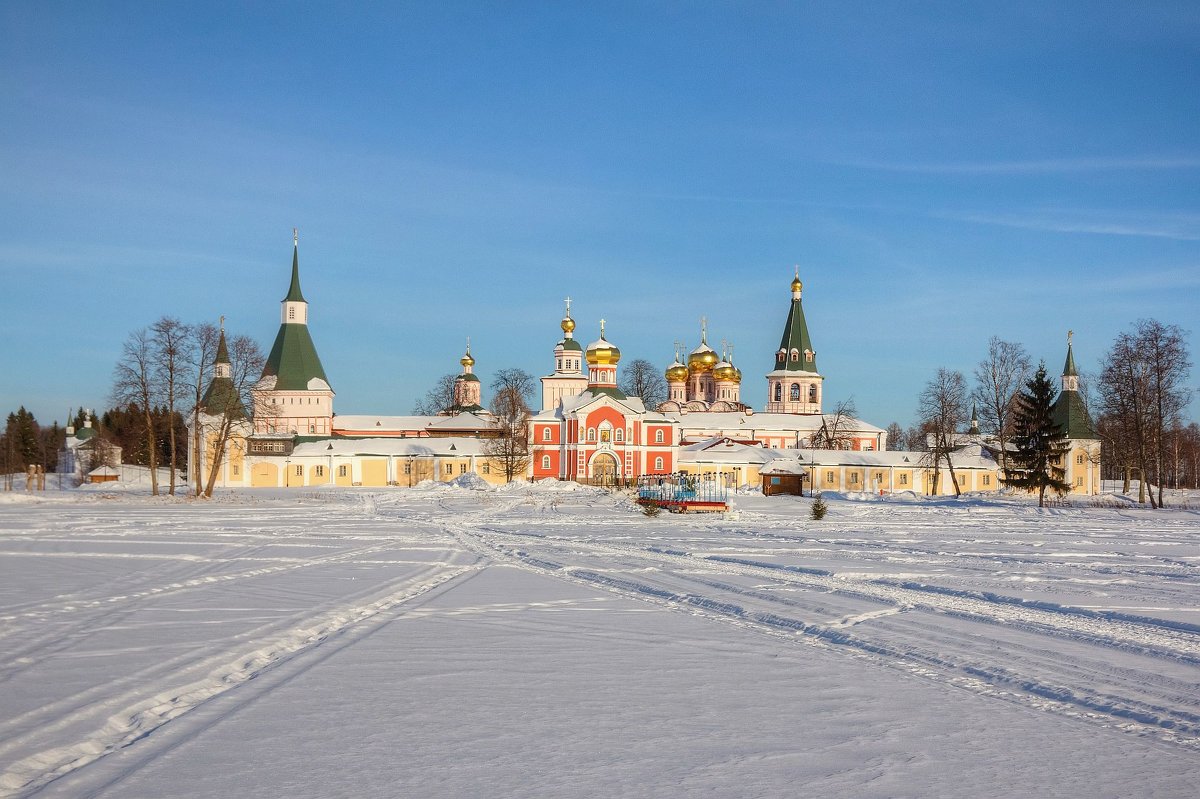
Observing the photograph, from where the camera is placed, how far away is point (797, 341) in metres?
88.2

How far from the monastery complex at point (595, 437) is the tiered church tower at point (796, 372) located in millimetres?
84

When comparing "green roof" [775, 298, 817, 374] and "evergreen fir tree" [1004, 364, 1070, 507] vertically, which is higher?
"green roof" [775, 298, 817, 374]

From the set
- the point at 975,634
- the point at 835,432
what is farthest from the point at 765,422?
the point at 975,634

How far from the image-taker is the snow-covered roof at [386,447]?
68250 mm

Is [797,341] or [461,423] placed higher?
[797,341]

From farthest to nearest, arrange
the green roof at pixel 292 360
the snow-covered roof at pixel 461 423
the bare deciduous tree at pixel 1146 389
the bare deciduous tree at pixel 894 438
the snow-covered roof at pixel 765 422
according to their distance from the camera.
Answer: the bare deciduous tree at pixel 894 438 < the snow-covered roof at pixel 765 422 < the snow-covered roof at pixel 461 423 < the green roof at pixel 292 360 < the bare deciduous tree at pixel 1146 389

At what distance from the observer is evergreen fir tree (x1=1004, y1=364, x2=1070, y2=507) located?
45.6 m

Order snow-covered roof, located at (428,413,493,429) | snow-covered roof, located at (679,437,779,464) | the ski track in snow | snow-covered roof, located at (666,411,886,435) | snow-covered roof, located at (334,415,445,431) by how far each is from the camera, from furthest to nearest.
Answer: snow-covered roof, located at (666,411,886,435) → snow-covered roof, located at (428,413,493,429) → snow-covered roof, located at (334,415,445,431) → snow-covered roof, located at (679,437,779,464) → the ski track in snow

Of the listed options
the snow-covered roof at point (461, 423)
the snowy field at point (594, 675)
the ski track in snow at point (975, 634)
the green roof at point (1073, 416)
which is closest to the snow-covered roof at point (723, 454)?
the snow-covered roof at point (461, 423)

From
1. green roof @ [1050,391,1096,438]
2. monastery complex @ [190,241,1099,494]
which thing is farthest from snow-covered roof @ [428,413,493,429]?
green roof @ [1050,391,1096,438]

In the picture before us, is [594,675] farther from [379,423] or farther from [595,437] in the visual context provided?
[379,423]

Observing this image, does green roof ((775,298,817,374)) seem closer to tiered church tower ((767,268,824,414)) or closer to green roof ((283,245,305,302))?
tiered church tower ((767,268,824,414))

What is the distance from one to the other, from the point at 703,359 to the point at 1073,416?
33.5 m

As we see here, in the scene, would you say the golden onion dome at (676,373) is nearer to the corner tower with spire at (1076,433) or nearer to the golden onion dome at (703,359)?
the golden onion dome at (703,359)
